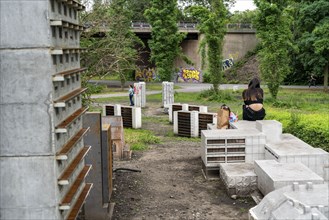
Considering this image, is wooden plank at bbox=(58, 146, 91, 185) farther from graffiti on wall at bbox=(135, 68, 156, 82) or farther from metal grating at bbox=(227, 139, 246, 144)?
graffiti on wall at bbox=(135, 68, 156, 82)

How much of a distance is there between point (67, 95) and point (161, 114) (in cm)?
2050

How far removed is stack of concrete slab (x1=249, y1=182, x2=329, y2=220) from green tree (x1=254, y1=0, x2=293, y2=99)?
2302 cm

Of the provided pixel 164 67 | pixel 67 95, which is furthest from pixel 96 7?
pixel 164 67

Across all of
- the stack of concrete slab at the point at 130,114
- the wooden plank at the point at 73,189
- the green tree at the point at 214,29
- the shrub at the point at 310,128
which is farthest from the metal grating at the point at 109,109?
the wooden plank at the point at 73,189

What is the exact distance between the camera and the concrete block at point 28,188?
6148 millimetres

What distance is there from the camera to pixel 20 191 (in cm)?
619

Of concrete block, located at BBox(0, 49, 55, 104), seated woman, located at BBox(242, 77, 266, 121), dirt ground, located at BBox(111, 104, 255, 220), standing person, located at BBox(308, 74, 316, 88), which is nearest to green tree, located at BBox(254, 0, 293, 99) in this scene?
standing person, located at BBox(308, 74, 316, 88)

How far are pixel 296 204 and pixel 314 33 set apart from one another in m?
31.1

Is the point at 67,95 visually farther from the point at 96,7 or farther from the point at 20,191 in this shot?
the point at 96,7

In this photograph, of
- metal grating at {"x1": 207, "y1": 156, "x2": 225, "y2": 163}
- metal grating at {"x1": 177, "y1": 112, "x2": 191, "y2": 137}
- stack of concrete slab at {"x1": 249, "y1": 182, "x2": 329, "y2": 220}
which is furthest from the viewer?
metal grating at {"x1": 177, "y1": 112, "x2": 191, "y2": 137}

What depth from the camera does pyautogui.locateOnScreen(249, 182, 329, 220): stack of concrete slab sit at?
7043 millimetres

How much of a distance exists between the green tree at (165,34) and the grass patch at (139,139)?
19181 millimetres

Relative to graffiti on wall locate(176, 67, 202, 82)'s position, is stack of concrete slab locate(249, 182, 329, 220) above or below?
below

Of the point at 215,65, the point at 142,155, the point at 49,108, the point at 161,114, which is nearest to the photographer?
the point at 49,108
